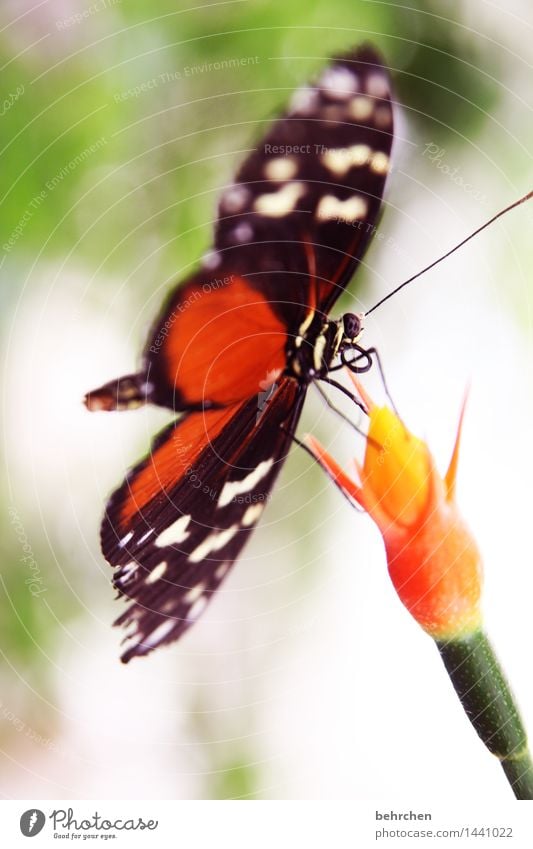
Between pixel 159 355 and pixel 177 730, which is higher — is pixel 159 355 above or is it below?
above

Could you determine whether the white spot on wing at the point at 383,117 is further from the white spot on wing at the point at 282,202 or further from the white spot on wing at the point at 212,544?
the white spot on wing at the point at 212,544

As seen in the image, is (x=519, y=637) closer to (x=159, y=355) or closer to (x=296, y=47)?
(x=159, y=355)

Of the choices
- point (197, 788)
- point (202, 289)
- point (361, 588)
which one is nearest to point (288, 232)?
point (202, 289)

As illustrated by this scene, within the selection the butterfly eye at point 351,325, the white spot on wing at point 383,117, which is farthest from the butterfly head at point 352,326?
the white spot on wing at point 383,117

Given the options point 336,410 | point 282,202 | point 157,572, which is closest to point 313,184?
point 282,202

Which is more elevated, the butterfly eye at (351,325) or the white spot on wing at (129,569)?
the butterfly eye at (351,325)

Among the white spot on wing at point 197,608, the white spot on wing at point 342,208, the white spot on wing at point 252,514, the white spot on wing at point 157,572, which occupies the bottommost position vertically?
the white spot on wing at point 197,608

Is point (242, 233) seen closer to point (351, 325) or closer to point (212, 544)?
point (351, 325)
